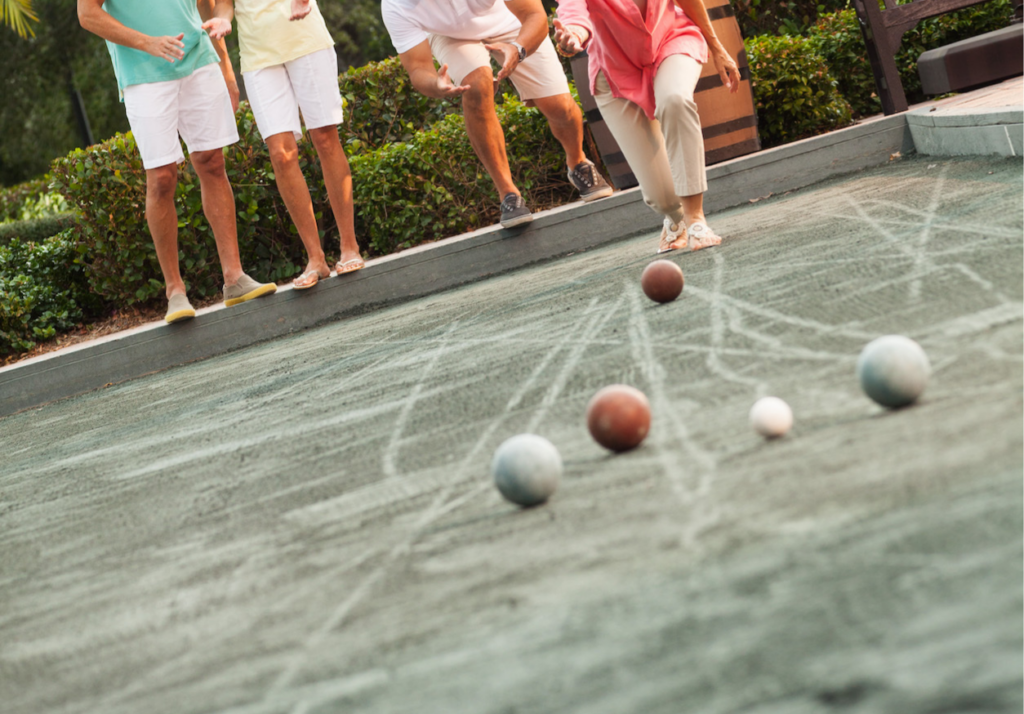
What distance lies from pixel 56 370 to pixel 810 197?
5248mm

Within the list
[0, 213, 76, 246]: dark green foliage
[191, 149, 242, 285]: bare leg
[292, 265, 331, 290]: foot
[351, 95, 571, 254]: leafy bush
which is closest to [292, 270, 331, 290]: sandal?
[292, 265, 331, 290]: foot

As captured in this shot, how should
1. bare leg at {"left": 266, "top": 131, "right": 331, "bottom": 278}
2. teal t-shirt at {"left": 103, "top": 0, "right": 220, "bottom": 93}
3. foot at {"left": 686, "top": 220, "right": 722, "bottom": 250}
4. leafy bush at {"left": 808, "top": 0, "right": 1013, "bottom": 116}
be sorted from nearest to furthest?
foot at {"left": 686, "top": 220, "right": 722, "bottom": 250}, teal t-shirt at {"left": 103, "top": 0, "right": 220, "bottom": 93}, bare leg at {"left": 266, "top": 131, "right": 331, "bottom": 278}, leafy bush at {"left": 808, "top": 0, "right": 1013, "bottom": 116}

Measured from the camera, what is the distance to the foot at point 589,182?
7625mm

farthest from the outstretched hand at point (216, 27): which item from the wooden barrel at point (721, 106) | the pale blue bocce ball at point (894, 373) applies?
the pale blue bocce ball at point (894, 373)

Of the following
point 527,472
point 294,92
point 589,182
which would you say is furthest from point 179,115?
point 527,472

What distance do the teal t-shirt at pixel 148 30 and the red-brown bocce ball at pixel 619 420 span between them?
489 centimetres

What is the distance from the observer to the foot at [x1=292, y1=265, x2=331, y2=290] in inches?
281

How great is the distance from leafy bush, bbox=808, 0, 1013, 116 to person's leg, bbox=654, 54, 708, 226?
370 centimetres

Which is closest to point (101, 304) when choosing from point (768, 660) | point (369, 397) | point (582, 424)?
point (369, 397)

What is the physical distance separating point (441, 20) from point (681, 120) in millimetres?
2164

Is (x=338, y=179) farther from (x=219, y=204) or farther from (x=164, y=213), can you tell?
(x=164, y=213)

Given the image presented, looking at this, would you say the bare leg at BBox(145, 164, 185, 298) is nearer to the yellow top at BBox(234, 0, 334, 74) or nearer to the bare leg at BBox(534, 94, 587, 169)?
the yellow top at BBox(234, 0, 334, 74)

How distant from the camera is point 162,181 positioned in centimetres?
685

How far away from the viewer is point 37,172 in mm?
29859
